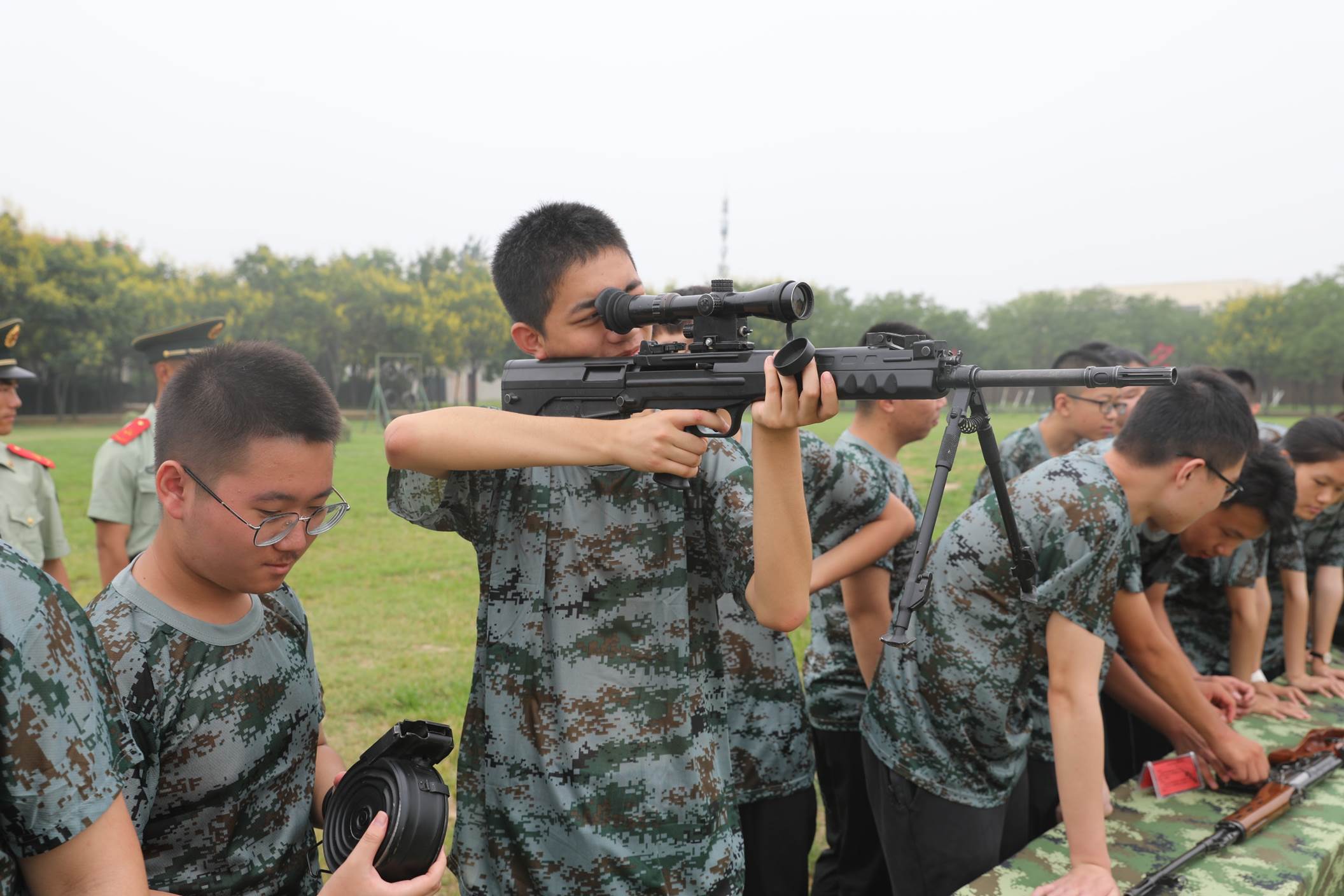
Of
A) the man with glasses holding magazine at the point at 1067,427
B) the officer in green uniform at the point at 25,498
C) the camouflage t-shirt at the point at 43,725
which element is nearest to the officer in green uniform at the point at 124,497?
the officer in green uniform at the point at 25,498

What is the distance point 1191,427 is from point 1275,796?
49.4 inches

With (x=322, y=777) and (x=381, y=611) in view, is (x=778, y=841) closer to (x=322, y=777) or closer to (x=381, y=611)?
(x=322, y=777)

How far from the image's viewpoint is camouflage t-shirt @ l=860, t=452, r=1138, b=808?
2426mm

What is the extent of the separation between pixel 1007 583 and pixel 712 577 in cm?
89

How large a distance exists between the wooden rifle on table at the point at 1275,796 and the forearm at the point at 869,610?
1.01 meters

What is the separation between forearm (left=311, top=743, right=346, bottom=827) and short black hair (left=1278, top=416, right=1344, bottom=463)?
4399 mm

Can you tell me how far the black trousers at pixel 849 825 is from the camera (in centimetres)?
360

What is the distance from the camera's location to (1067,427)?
4.72 meters

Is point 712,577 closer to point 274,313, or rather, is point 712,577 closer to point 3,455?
point 3,455

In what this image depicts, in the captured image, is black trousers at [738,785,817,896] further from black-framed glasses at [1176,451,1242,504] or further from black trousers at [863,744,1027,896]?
black-framed glasses at [1176,451,1242,504]

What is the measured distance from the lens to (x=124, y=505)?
4.62 metres

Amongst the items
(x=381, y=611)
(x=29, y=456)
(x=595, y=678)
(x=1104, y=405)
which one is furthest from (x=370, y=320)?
(x=595, y=678)

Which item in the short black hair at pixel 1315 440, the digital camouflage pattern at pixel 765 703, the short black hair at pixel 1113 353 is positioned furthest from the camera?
the short black hair at pixel 1113 353

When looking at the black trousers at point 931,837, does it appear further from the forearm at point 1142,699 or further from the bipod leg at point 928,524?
the bipod leg at point 928,524
